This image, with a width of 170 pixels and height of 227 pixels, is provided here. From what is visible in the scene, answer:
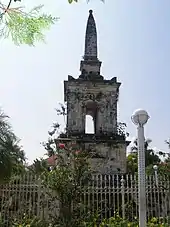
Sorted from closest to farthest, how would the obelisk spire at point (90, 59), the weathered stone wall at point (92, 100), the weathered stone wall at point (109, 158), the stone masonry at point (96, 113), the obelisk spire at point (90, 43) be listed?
the weathered stone wall at point (109, 158)
the stone masonry at point (96, 113)
the weathered stone wall at point (92, 100)
the obelisk spire at point (90, 59)
the obelisk spire at point (90, 43)

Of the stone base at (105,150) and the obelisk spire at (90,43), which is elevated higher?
the obelisk spire at (90,43)

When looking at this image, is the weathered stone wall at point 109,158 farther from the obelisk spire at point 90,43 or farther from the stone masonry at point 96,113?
the obelisk spire at point 90,43

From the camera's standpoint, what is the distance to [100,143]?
48.9 ft

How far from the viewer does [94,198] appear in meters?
11.3

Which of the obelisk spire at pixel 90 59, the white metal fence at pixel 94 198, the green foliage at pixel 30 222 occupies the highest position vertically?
the obelisk spire at pixel 90 59

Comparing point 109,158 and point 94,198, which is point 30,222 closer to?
point 94,198

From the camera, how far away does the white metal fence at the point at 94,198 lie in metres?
11.2

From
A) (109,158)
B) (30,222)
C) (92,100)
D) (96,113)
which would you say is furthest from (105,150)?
(30,222)

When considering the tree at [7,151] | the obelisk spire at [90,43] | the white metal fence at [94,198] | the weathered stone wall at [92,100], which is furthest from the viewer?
the obelisk spire at [90,43]

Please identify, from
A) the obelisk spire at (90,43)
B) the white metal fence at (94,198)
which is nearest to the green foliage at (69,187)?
the white metal fence at (94,198)

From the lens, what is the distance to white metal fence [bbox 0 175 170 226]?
11.2m

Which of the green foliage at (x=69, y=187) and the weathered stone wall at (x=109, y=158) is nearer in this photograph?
the green foliage at (x=69, y=187)

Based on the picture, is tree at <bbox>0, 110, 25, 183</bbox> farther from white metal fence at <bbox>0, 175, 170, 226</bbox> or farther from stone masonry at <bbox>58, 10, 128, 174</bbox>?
stone masonry at <bbox>58, 10, 128, 174</bbox>

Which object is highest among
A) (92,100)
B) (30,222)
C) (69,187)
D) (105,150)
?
(92,100)
